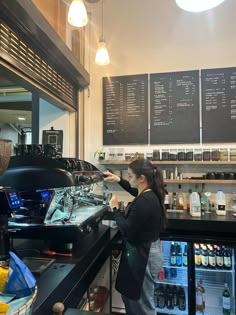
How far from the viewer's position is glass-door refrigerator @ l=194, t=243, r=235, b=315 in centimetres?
280

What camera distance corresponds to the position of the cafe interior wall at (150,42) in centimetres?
332

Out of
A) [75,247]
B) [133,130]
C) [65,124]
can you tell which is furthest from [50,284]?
[133,130]

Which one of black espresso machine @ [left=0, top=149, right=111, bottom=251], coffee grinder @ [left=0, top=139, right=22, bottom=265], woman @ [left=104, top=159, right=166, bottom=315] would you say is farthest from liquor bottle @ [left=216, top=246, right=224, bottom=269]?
coffee grinder @ [left=0, top=139, right=22, bottom=265]

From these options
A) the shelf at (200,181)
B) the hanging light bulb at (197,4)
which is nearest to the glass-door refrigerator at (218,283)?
the shelf at (200,181)

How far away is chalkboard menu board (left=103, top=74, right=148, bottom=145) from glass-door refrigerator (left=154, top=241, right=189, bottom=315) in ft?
4.54

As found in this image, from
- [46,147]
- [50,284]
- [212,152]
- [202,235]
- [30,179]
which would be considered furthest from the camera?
[212,152]

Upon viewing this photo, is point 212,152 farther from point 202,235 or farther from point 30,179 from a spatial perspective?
point 30,179

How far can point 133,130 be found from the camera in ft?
11.4

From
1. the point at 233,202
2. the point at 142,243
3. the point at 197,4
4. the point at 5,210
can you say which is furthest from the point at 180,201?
the point at 5,210

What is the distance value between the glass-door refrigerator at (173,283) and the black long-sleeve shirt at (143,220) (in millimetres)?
1214

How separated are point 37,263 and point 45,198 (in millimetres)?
413

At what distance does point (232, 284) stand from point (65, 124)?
8.47ft

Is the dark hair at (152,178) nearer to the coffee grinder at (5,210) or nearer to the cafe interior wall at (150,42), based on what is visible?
the coffee grinder at (5,210)

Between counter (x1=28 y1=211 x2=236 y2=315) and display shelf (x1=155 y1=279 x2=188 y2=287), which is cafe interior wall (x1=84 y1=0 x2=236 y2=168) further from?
display shelf (x1=155 y1=279 x2=188 y2=287)
